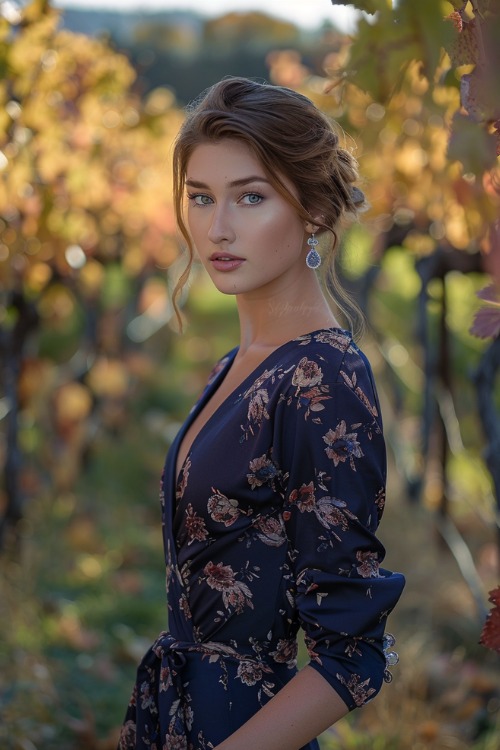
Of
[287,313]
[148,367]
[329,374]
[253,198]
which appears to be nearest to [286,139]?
[253,198]

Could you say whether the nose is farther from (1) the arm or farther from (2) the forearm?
(2) the forearm

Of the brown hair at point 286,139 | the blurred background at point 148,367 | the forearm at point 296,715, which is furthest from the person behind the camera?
the blurred background at point 148,367

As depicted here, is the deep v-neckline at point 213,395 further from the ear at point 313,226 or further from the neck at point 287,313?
the ear at point 313,226

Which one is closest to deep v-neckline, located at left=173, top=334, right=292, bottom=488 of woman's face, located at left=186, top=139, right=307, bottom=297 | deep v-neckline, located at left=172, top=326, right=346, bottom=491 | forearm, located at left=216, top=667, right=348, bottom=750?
deep v-neckline, located at left=172, top=326, right=346, bottom=491

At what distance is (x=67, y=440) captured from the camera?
19.8 ft

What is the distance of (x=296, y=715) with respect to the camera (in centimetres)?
126

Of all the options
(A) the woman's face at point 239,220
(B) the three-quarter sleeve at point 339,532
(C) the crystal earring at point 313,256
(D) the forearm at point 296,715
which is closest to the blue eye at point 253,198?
(A) the woman's face at point 239,220

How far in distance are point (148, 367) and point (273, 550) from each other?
6202 mm

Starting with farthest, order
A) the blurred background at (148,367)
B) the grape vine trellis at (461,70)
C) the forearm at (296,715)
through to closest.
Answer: the blurred background at (148,367) → the forearm at (296,715) → the grape vine trellis at (461,70)

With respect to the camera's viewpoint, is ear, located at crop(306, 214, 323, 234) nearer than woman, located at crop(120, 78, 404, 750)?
No

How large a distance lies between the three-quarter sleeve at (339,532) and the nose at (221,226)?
0.27m

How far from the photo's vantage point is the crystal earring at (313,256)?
1523 millimetres

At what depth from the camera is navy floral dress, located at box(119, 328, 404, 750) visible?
1.28 m

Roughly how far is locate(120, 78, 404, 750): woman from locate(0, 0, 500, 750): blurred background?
0.20 metres
